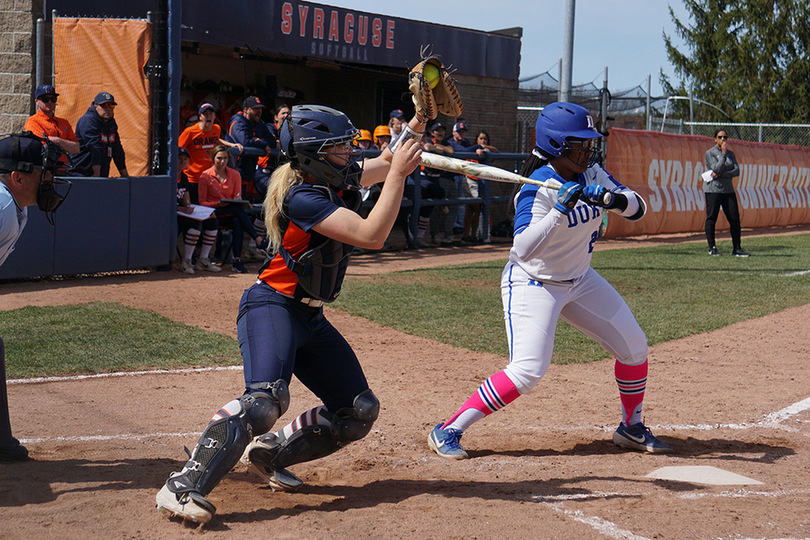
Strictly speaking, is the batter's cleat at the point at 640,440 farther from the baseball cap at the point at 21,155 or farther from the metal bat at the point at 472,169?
the baseball cap at the point at 21,155

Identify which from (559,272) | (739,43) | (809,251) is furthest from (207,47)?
(739,43)

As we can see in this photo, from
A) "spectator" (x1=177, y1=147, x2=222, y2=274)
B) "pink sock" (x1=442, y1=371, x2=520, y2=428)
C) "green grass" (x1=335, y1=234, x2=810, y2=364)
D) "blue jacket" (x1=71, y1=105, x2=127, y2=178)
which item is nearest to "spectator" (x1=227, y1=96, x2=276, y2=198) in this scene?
"spectator" (x1=177, y1=147, x2=222, y2=274)

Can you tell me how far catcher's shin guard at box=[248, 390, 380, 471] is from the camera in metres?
3.86

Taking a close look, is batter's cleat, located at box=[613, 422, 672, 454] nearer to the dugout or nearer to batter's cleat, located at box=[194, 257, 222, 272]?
the dugout

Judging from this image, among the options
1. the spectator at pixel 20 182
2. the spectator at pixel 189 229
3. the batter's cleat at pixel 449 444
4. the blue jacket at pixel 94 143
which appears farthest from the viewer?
the spectator at pixel 189 229

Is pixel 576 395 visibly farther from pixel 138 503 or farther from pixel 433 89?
pixel 138 503

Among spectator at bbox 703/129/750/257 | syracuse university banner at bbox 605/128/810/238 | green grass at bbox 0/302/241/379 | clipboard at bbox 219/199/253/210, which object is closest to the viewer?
green grass at bbox 0/302/241/379

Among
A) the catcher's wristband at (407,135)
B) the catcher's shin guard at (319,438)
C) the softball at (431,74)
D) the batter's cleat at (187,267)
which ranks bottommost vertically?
the catcher's shin guard at (319,438)

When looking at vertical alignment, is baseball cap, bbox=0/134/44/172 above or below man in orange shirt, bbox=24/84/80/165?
below

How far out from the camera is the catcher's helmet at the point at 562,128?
172 inches

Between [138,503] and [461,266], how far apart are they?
9003mm

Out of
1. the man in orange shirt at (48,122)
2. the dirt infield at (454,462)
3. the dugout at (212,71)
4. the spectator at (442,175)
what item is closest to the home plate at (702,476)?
the dirt infield at (454,462)

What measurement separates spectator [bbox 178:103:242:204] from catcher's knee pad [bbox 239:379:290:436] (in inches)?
323

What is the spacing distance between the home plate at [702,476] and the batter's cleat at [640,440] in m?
0.33
